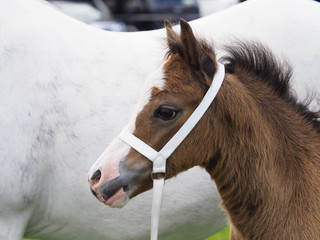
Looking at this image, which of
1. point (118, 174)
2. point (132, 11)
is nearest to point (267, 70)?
point (118, 174)

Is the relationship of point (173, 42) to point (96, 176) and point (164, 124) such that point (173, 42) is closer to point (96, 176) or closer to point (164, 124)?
point (164, 124)

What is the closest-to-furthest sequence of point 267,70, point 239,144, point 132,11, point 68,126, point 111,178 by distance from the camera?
point 111,178 → point 239,144 → point 267,70 → point 68,126 → point 132,11

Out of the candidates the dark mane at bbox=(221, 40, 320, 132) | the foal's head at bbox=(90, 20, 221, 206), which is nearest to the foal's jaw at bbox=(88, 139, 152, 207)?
the foal's head at bbox=(90, 20, 221, 206)

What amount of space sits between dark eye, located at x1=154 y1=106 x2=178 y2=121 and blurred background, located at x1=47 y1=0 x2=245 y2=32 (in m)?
11.0

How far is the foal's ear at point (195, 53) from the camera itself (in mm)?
3002

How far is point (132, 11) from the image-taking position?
18734mm

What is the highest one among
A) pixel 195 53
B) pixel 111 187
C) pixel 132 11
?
pixel 132 11

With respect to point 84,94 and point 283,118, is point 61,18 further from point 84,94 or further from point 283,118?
point 283,118

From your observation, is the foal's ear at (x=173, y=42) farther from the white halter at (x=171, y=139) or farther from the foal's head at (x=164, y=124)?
the white halter at (x=171, y=139)

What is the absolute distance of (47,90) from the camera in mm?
3838

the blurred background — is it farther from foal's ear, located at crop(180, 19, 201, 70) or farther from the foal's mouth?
the foal's mouth

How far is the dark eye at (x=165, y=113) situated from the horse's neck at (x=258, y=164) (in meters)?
0.22

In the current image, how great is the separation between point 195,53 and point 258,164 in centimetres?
62

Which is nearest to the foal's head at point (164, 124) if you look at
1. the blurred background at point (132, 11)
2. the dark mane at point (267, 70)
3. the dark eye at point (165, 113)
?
the dark eye at point (165, 113)
